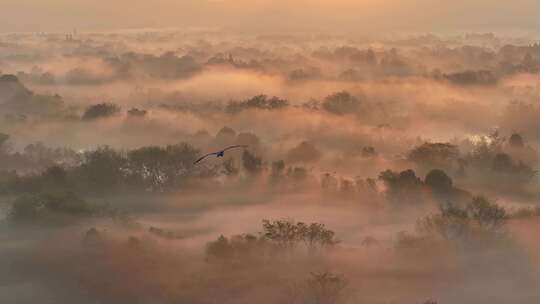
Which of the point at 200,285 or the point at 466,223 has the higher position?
the point at 466,223

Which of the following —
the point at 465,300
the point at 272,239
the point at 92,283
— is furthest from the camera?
the point at 272,239

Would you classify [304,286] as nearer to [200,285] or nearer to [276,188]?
[200,285]

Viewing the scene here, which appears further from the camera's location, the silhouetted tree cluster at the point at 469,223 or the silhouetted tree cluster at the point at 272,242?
the silhouetted tree cluster at the point at 469,223

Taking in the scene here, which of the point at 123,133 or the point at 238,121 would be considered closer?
the point at 123,133

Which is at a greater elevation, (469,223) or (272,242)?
(469,223)

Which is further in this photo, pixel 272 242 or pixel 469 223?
pixel 469 223

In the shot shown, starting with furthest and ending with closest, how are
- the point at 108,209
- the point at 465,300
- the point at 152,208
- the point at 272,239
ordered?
the point at 152,208 < the point at 108,209 < the point at 272,239 < the point at 465,300

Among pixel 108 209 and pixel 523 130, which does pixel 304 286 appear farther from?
pixel 523 130

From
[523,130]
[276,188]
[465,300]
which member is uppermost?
[523,130]

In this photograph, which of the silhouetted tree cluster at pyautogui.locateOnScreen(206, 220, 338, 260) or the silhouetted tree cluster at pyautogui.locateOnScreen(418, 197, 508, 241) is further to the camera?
the silhouetted tree cluster at pyautogui.locateOnScreen(418, 197, 508, 241)

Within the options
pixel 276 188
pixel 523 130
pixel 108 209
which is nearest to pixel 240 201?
pixel 276 188
